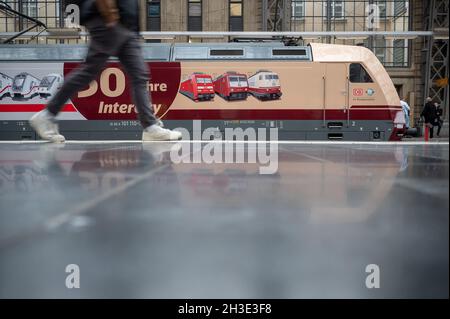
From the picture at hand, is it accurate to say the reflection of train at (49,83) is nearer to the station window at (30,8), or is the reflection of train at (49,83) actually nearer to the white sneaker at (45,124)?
the white sneaker at (45,124)

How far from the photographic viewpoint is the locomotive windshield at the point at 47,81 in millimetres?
10523

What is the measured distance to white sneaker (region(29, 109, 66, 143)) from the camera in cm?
354

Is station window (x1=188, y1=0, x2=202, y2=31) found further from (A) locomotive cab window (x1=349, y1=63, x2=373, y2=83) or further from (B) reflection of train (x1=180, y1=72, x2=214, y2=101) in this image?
(A) locomotive cab window (x1=349, y1=63, x2=373, y2=83)

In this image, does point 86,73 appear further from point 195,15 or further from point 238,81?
point 195,15

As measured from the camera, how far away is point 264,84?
1055cm

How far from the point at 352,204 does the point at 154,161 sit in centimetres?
131

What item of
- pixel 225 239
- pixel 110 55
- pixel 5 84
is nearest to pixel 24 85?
pixel 5 84

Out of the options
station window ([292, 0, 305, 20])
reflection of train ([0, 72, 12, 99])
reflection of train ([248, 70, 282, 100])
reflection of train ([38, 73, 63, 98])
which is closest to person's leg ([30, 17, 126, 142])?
reflection of train ([248, 70, 282, 100])

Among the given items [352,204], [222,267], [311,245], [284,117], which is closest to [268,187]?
[352,204]

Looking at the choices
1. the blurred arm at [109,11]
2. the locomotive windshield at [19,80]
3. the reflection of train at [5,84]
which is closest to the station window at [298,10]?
the locomotive windshield at [19,80]

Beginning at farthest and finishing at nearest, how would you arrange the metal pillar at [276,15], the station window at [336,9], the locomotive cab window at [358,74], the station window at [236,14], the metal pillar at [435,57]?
the station window at [336,9]
the station window at [236,14]
the metal pillar at [435,57]
the metal pillar at [276,15]
the locomotive cab window at [358,74]

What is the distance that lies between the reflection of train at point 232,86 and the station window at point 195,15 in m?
10.5

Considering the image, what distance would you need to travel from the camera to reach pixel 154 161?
7.41ft

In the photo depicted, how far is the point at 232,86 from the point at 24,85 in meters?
4.94
